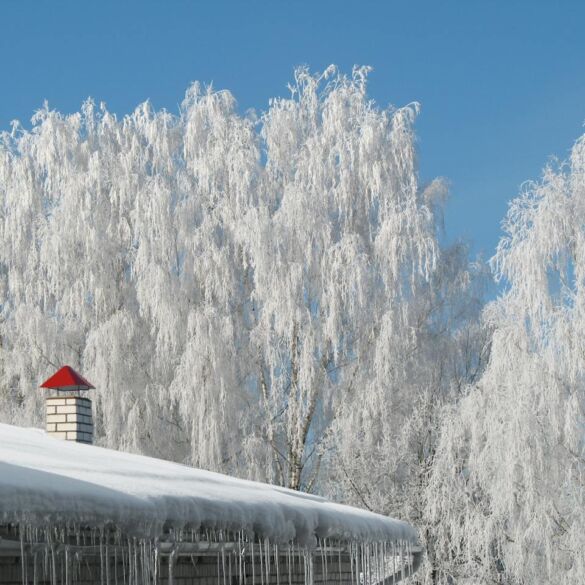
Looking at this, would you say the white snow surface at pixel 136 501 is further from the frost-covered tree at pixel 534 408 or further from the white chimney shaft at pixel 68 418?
the frost-covered tree at pixel 534 408

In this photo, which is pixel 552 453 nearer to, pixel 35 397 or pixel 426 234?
pixel 426 234

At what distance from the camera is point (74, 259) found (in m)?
17.6

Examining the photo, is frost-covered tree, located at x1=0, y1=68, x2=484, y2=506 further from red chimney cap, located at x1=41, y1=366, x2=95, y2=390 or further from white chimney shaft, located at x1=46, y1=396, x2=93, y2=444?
Result: white chimney shaft, located at x1=46, y1=396, x2=93, y2=444

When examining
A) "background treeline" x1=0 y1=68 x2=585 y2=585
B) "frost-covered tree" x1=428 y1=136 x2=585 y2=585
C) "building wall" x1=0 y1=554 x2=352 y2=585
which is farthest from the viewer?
"background treeline" x1=0 y1=68 x2=585 y2=585

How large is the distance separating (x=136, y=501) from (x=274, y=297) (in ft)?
37.6

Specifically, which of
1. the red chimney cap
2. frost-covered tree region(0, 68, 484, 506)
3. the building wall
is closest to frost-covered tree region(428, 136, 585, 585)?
frost-covered tree region(0, 68, 484, 506)

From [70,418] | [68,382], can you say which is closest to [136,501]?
[70,418]

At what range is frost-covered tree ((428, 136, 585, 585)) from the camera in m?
13.5

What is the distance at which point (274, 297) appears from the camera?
1630 centimetres

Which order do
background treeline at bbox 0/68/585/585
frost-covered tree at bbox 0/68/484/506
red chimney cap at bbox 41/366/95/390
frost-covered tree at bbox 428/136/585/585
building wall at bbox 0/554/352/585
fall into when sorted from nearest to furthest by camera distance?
building wall at bbox 0/554/352/585
red chimney cap at bbox 41/366/95/390
frost-covered tree at bbox 428/136/585/585
background treeline at bbox 0/68/585/585
frost-covered tree at bbox 0/68/484/506

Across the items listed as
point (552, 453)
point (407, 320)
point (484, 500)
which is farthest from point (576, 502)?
point (407, 320)

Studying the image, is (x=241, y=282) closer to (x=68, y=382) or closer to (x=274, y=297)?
(x=274, y=297)

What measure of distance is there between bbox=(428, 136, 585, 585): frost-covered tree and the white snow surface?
20.1 feet

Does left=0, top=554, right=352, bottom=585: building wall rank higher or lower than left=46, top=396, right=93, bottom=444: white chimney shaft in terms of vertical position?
lower
